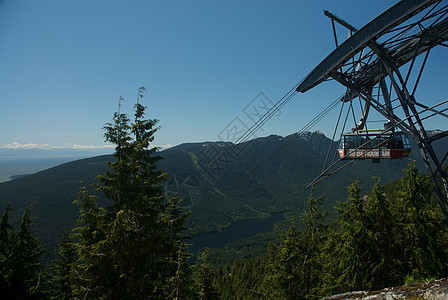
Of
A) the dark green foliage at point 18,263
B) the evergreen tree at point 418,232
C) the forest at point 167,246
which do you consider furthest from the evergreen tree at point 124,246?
the evergreen tree at point 418,232

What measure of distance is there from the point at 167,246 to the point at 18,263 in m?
6.50

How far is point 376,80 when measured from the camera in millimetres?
12039

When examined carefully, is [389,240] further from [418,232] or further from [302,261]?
[302,261]

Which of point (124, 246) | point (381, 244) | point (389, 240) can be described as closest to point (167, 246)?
point (124, 246)

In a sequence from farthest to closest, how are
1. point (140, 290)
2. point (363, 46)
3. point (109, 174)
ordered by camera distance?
1. point (363, 46)
2. point (109, 174)
3. point (140, 290)

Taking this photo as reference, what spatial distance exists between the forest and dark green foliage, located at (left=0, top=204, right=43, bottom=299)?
37 mm

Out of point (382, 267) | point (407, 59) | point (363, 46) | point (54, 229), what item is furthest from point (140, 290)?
point (54, 229)

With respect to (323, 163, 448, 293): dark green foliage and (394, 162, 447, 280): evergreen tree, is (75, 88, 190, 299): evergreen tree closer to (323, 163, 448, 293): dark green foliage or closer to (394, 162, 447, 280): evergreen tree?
(323, 163, 448, 293): dark green foliage

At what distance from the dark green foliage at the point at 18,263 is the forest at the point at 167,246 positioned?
0.04 m

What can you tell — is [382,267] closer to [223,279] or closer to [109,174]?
[109,174]

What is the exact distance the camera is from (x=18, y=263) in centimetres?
953

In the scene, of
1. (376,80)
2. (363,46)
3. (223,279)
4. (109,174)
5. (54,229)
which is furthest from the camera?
(54,229)

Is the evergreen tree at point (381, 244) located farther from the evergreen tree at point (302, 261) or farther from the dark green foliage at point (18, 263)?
the dark green foliage at point (18, 263)

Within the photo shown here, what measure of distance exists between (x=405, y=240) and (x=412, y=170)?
3.57m
